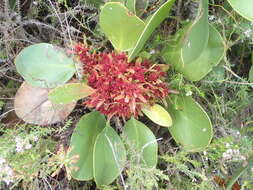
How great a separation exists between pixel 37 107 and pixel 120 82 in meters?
0.31

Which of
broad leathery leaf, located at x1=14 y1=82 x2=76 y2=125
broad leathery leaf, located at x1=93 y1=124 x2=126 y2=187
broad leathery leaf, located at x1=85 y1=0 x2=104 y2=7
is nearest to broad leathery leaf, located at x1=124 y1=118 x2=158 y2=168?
broad leathery leaf, located at x1=93 y1=124 x2=126 y2=187

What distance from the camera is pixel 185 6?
132 cm

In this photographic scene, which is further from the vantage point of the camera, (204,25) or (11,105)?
(11,105)

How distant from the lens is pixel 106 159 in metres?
1.15

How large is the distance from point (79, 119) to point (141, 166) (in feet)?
0.92

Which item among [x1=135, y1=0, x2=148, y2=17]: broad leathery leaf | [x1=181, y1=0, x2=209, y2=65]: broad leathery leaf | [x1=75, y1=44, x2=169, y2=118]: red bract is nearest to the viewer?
[x1=181, y1=0, x2=209, y2=65]: broad leathery leaf

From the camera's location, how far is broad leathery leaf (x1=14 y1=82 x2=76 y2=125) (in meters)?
1.14

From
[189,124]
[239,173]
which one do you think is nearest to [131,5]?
[189,124]

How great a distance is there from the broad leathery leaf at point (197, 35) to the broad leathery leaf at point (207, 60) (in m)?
0.11

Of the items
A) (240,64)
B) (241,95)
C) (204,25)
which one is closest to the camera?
(204,25)

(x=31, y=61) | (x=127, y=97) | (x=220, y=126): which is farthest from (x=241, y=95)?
(x=31, y=61)

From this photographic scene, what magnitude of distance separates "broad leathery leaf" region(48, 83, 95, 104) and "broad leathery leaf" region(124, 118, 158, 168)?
0.69 feet

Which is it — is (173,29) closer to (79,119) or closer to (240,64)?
(240,64)

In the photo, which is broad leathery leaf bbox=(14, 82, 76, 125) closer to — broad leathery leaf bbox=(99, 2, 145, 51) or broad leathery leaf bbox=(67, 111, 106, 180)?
broad leathery leaf bbox=(67, 111, 106, 180)
